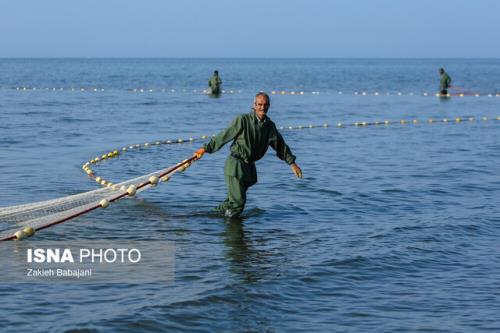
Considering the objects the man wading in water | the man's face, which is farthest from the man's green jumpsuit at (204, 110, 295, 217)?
the man's face

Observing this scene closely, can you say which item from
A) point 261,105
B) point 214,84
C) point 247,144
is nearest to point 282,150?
point 247,144

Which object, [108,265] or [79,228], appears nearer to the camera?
[108,265]

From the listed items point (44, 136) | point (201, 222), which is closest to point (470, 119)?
point (44, 136)

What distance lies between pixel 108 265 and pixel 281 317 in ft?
8.47

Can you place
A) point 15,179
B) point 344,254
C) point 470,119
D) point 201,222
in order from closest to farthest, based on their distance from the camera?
point 344,254, point 201,222, point 15,179, point 470,119

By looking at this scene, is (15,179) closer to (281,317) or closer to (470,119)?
(281,317)

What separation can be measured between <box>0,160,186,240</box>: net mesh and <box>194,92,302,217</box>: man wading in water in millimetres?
1173

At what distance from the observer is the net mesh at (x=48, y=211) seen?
10500 millimetres

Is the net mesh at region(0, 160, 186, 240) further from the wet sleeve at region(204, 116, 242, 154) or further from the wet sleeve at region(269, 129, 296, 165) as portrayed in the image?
the wet sleeve at region(269, 129, 296, 165)

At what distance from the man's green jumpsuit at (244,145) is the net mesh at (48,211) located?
1.18 metres

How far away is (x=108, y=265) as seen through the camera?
32.0ft

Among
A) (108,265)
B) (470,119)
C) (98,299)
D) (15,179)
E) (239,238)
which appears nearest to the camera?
(98,299)

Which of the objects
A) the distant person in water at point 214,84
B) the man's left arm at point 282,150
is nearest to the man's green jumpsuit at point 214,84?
the distant person in water at point 214,84

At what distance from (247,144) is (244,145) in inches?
1.7
